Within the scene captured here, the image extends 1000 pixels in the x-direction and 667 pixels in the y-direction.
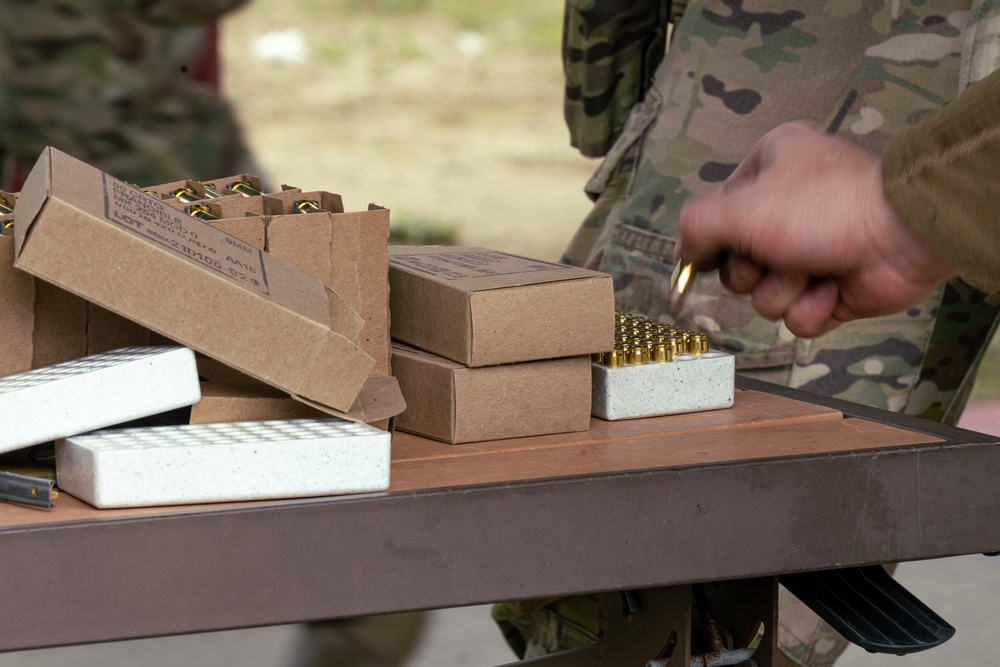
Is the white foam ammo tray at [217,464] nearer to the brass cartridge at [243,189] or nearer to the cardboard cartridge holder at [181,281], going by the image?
the cardboard cartridge holder at [181,281]

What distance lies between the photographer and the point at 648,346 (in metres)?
1.14

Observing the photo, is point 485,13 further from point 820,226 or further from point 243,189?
point 820,226

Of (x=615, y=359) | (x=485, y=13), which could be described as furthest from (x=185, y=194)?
(x=485, y=13)

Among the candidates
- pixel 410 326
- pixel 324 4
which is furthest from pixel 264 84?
pixel 410 326

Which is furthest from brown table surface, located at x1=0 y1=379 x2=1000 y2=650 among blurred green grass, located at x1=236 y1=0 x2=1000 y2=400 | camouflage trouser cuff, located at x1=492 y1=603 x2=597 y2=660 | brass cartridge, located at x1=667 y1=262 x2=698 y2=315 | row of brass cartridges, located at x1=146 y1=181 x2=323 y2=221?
blurred green grass, located at x1=236 y1=0 x2=1000 y2=400

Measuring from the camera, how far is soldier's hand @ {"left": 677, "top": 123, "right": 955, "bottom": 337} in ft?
2.84

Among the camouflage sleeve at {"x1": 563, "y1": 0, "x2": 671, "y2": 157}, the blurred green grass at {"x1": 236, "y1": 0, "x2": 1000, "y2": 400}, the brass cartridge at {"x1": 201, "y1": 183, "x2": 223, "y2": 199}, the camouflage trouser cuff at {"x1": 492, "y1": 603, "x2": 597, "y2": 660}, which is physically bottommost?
the camouflage trouser cuff at {"x1": 492, "y1": 603, "x2": 597, "y2": 660}

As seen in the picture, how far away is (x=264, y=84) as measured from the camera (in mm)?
8297

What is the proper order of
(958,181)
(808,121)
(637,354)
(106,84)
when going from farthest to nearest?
(106,84)
(808,121)
(637,354)
(958,181)

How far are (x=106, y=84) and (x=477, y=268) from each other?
3.23 m

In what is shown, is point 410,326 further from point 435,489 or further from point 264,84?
point 264,84

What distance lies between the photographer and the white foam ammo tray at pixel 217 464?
0.85 metres

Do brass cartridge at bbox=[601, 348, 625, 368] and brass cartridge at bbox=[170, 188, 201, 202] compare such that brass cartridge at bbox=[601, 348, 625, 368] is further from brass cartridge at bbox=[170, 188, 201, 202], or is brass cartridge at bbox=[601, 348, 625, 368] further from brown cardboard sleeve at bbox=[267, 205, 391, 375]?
brass cartridge at bbox=[170, 188, 201, 202]

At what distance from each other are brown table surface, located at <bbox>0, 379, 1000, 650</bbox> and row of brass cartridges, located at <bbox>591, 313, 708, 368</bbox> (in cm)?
6
